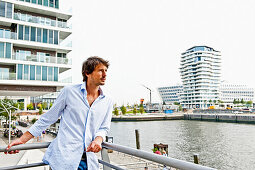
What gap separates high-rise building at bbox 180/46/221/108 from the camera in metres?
141

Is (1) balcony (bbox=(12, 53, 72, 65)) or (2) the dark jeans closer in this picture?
(2) the dark jeans

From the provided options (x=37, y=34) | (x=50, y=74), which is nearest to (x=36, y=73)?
(x=50, y=74)

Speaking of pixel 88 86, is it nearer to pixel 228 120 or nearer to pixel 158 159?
pixel 158 159

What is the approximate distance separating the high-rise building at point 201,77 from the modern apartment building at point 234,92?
15.5 meters

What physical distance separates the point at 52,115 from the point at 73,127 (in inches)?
11.0

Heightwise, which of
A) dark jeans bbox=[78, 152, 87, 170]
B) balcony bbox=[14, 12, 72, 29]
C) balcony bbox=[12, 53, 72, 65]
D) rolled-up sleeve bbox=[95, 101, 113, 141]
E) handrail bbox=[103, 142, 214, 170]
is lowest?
dark jeans bbox=[78, 152, 87, 170]

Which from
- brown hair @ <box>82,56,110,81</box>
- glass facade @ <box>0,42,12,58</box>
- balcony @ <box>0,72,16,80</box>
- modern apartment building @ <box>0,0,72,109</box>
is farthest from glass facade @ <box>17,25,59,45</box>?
brown hair @ <box>82,56,110,81</box>

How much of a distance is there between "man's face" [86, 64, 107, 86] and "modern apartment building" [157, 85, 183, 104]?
167195 mm

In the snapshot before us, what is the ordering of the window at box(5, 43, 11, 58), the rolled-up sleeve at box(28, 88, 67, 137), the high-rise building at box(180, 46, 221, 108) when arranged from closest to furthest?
the rolled-up sleeve at box(28, 88, 67, 137), the window at box(5, 43, 11, 58), the high-rise building at box(180, 46, 221, 108)

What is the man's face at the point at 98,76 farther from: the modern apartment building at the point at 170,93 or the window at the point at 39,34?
the modern apartment building at the point at 170,93

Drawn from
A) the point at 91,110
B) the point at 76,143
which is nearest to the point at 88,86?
the point at 91,110

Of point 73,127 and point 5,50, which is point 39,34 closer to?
point 5,50

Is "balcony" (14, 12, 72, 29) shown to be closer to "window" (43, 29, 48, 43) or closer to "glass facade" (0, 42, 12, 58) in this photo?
"window" (43, 29, 48, 43)

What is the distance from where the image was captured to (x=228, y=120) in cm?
7125
